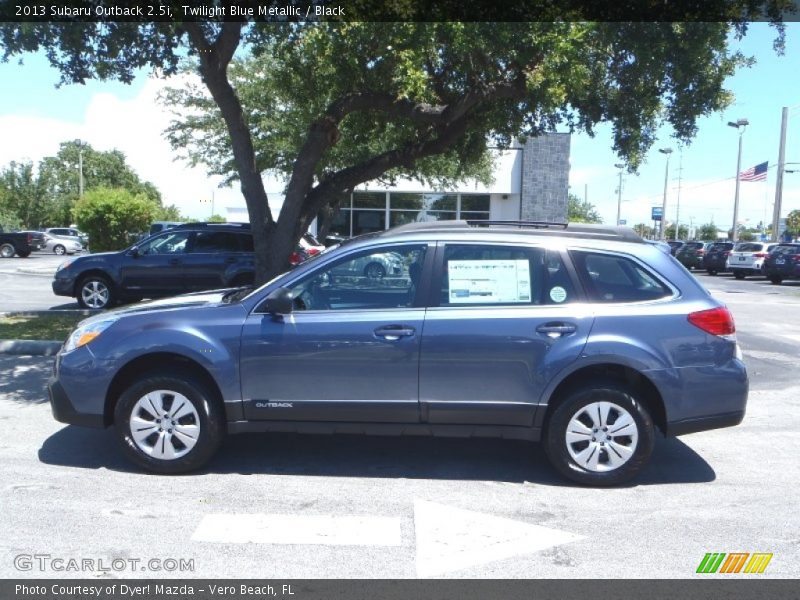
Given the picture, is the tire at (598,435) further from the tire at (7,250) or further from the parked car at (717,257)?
the tire at (7,250)

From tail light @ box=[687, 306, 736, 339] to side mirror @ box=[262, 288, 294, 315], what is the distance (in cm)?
283

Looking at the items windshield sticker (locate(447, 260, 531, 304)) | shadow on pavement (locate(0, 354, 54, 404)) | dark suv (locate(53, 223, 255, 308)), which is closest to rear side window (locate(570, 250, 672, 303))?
windshield sticker (locate(447, 260, 531, 304))

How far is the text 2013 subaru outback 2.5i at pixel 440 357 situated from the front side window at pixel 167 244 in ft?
29.3

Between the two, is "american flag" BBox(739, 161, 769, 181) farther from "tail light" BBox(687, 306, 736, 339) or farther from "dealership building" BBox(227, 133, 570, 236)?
"tail light" BBox(687, 306, 736, 339)

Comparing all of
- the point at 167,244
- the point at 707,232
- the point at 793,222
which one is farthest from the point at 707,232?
the point at 167,244

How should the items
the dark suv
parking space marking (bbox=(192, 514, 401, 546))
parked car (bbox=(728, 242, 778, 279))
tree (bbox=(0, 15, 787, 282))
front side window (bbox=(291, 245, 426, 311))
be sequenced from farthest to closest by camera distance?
1. parked car (bbox=(728, 242, 778, 279))
2. the dark suv
3. tree (bbox=(0, 15, 787, 282))
4. front side window (bbox=(291, 245, 426, 311))
5. parking space marking (bbox=(192, 514, 401, 546))

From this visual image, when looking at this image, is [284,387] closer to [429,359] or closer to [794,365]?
[429,359]

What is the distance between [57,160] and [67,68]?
253 ft

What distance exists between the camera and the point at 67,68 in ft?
33.5

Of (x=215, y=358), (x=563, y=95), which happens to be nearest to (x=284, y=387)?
(x=215, y=358)

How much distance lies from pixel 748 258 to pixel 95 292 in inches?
1103

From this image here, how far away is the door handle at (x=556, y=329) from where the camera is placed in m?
5.48

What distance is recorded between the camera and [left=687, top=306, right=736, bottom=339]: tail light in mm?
5520

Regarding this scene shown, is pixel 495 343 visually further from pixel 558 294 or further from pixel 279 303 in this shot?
pixel 279 303
